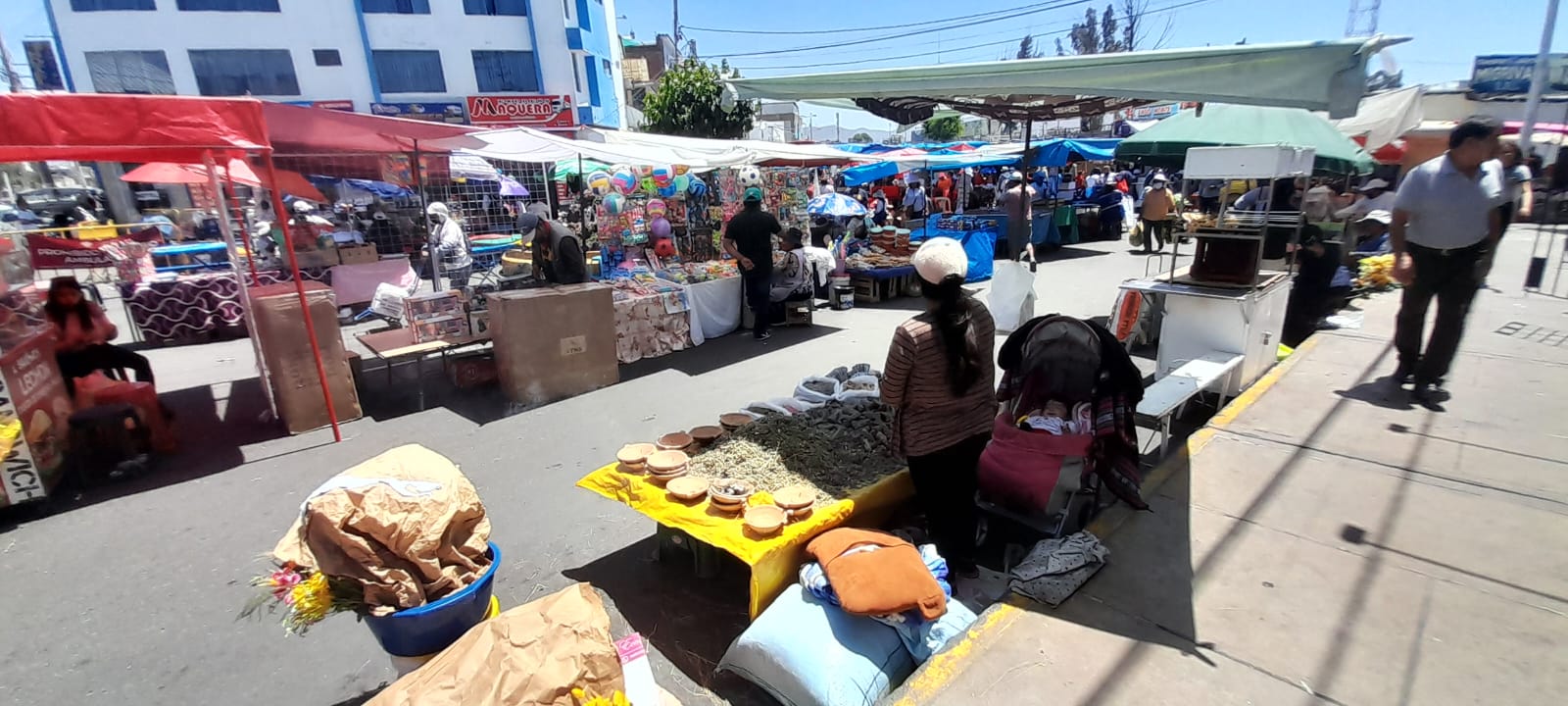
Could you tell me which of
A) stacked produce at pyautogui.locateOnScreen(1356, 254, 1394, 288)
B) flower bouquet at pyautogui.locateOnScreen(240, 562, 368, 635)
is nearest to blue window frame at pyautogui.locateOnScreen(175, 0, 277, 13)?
flower bouquet at pyautogui.locateOnScreen(240, 562, 368, 635)

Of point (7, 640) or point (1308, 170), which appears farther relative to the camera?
point (1308, 170)

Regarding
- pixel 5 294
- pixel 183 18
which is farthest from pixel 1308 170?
pixel 183 18

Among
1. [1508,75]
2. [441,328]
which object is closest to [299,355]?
[441,328]

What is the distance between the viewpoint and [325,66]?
26.1 m

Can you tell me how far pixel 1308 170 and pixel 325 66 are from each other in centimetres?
3181

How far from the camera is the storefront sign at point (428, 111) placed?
2655cm

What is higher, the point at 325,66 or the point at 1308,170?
the point at 325,66

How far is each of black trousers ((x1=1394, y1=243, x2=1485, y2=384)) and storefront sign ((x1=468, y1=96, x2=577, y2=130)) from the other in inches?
1109

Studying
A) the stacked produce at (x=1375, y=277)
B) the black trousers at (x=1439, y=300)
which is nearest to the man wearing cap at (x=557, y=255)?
the black trousers at (x=1439, y=300)

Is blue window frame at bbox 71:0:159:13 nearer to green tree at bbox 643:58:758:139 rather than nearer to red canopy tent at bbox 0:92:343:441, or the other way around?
green tree at bbox 643:58:758:139

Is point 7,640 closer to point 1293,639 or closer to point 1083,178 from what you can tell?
point 1293,639

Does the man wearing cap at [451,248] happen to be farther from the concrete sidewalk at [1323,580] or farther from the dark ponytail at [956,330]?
the concrete sidewalk at [1323,580]

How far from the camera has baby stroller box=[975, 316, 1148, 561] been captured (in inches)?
145

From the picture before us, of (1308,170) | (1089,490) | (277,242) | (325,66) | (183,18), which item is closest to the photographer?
(1089,490)
